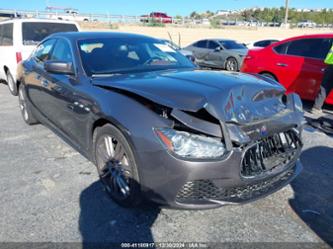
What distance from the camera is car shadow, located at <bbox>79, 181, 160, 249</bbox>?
2.53 meters

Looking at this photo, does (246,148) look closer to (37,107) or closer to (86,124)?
(86,124)

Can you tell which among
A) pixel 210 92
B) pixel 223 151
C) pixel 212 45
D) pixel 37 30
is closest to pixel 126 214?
pixel 223 151

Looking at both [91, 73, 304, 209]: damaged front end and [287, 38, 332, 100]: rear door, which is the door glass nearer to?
[287, 38, 332, 100]: rear door

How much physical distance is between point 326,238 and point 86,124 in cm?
238

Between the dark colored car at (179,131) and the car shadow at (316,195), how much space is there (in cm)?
34

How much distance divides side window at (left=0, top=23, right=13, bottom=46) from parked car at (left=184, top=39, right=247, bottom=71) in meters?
6.70

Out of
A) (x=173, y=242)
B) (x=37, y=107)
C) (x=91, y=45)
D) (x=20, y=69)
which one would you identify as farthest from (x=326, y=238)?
(x=20, y=69)

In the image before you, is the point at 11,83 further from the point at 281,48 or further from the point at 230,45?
the point at 230,45

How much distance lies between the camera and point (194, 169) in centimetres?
233

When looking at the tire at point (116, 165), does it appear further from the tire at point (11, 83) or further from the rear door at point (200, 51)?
the rear door at point (200, 51)

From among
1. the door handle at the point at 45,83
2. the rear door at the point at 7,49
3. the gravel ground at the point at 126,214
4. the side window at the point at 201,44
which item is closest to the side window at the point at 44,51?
the door handle at the point at 45,83

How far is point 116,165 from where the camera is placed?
113 inches

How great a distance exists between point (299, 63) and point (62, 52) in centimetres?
484

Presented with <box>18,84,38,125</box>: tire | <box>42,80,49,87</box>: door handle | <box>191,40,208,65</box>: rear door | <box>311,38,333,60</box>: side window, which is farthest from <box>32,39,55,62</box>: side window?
<box>191,40,208,65</box>: rear door
